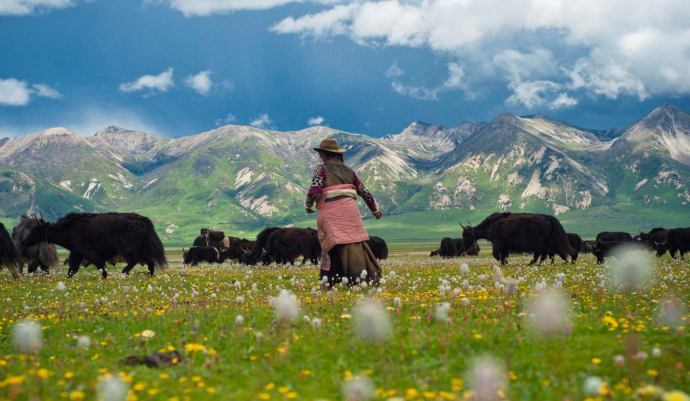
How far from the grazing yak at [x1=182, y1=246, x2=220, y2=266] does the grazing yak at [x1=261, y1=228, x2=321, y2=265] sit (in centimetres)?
1247

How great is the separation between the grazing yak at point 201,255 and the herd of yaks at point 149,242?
5.60m

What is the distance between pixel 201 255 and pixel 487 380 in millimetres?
42770

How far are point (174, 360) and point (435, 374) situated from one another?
3.43 meters

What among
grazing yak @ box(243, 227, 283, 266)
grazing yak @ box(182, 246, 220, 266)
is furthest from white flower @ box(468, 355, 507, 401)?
grazing yak @ box(182, 246, 220, 266)

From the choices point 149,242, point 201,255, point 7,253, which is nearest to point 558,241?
point 149,242

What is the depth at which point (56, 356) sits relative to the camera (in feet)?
22.9

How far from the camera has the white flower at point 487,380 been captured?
4.25m

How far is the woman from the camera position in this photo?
13453 millimetres

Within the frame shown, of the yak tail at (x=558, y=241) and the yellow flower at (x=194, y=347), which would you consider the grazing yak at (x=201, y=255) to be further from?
the yellow flower at (x=194, y=347)

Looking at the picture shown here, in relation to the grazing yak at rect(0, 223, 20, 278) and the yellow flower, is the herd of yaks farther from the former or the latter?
the yellow flower

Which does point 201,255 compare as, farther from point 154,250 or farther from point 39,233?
point 154,250

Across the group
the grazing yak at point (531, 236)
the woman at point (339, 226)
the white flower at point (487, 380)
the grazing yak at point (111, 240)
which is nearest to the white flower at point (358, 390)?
the white flower at point (487, 380)

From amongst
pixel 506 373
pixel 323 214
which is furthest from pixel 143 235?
pixel 506 373

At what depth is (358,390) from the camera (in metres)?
4.37
